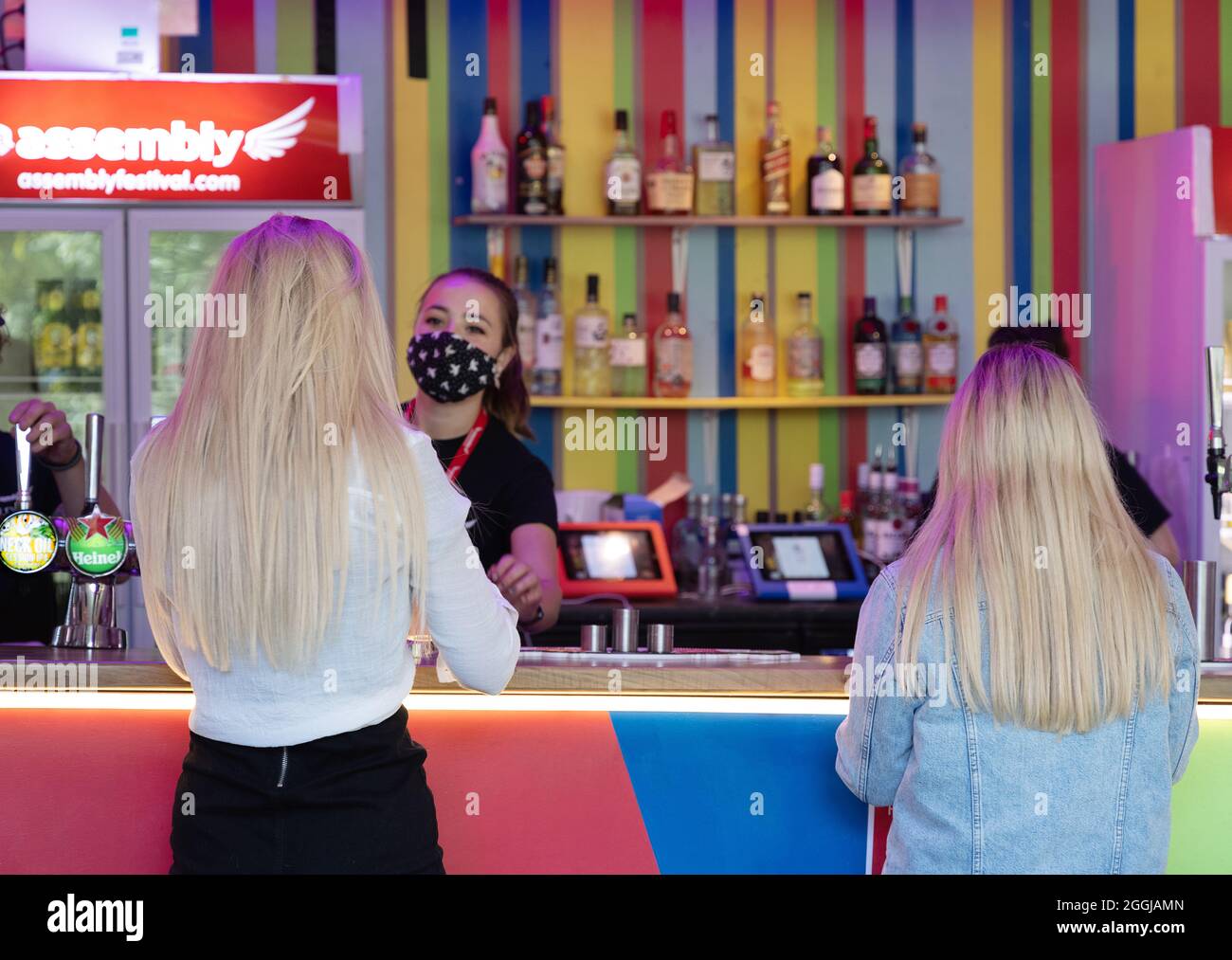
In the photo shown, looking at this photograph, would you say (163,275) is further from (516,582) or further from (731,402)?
(516,582)

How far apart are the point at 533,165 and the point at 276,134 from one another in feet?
2.61

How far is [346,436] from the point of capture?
158 centimetres

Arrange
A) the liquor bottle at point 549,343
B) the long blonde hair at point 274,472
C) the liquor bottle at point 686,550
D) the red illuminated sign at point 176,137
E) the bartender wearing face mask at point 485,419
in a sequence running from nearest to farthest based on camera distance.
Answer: the long blonde hair at point 274,472 → the bartender wearing face mask at point 485,419 → the red illuminated sign at point 176,137 → the liquor bottle at point 686,550 → the liquor bottle at point 549,343

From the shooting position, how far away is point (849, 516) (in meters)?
4.29

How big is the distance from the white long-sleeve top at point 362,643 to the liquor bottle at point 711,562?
7.34 ft

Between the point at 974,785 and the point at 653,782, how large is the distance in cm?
60

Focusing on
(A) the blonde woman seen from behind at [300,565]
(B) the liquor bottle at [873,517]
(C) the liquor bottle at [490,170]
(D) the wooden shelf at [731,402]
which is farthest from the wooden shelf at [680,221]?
(A) the blonde woman seen from behind at [300,565]

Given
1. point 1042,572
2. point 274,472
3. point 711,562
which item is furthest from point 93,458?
point 711,562

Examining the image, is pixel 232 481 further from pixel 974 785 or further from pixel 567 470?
pixel 567 470

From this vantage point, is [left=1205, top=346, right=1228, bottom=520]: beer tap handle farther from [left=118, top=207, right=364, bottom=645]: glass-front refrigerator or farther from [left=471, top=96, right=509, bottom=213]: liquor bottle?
[left=471, top=96, right=509, bottom=213]: liquor bottle

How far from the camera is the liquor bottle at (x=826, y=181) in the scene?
427cm

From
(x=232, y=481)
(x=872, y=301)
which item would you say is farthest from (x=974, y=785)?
(x=872, y=301)

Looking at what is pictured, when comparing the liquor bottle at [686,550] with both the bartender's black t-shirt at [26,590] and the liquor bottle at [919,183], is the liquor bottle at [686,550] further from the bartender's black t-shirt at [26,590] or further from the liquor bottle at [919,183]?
the bartender's black t-shirt at [26,590]

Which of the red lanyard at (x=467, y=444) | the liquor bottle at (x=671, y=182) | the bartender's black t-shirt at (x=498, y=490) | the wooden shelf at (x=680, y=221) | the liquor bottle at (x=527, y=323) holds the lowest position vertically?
the bartender's black t-shirt at (x=498, y=490)
